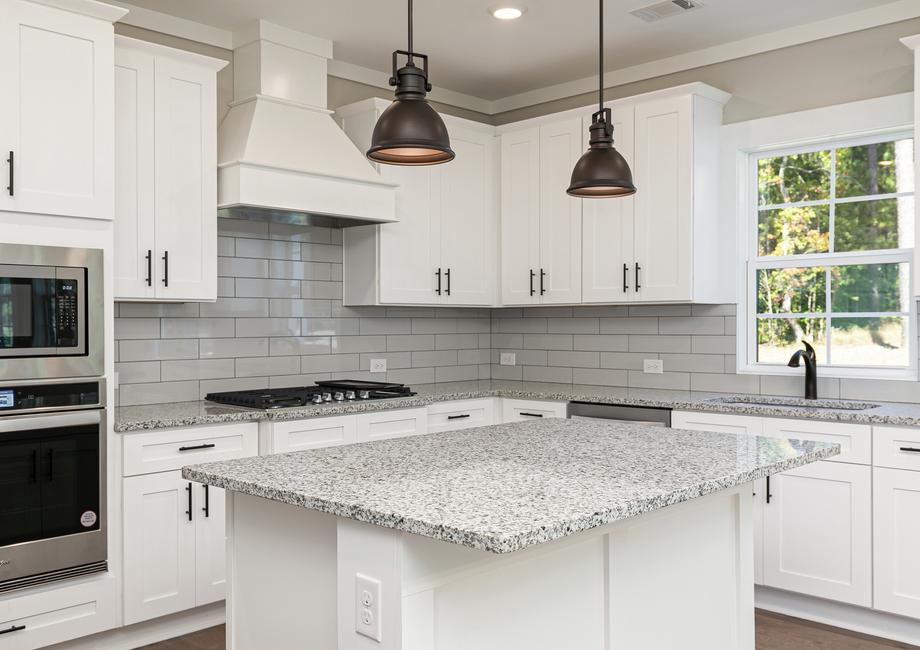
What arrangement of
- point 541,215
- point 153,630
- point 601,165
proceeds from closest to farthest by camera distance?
point 601,165
point 153,630
point 541,215

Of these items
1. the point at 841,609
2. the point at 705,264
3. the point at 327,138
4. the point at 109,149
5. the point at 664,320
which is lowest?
the point at 841,609

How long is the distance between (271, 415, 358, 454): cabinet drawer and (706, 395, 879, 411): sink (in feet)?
5.91

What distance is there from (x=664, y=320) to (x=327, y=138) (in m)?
2.18

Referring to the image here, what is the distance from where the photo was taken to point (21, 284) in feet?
9.82

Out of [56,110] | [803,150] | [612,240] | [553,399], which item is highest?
[803,150]

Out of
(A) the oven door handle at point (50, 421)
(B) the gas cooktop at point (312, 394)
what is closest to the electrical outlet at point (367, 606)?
(A) the oven door handle at point (50, 421)

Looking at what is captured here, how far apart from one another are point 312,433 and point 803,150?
116 inches

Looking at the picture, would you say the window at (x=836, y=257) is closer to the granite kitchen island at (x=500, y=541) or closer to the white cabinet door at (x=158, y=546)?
the granite kitchen island at (x=500, y=541)

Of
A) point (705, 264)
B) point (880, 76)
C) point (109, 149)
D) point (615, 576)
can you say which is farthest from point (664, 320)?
point (109, 149)

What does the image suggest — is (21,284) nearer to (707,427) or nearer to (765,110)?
(707,427)

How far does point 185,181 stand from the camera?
12.1 ft

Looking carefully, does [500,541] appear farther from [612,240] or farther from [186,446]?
[612,240]

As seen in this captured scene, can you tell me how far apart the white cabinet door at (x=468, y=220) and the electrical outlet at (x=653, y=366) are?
1038 millimetres

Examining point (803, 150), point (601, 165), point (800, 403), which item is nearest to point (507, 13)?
point (601, 165)
